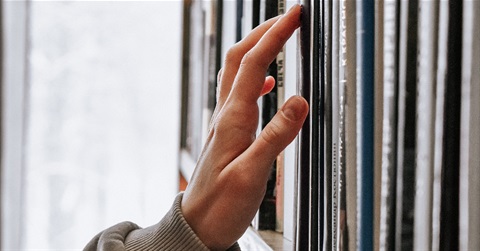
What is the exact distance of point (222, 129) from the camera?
508mm

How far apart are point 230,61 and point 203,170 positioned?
0.43 ft

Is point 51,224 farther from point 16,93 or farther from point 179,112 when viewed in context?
point 179,112

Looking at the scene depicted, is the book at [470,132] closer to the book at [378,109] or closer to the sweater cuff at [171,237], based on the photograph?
the book at [378,109]

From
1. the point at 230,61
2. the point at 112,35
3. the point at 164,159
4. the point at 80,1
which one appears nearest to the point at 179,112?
the point at 164,159

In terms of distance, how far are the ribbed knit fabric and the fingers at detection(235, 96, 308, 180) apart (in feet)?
0.32

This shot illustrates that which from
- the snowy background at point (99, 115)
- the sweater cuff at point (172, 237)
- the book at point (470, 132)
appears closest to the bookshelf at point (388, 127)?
the book at point (470, 132)

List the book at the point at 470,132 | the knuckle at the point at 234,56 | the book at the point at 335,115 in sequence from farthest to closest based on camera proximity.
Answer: the knuckle at the point at 234,56 < the book at the point at 335,115 < the book at the point at 470,132

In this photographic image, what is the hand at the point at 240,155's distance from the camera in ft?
1.54

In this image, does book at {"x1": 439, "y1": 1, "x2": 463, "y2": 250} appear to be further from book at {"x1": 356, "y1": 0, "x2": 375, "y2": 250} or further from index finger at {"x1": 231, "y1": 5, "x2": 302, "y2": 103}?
index finger at {"x1": 231, "y1": 5, "x2": 302, "y2": 103}

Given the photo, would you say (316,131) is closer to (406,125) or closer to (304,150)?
(304,150)

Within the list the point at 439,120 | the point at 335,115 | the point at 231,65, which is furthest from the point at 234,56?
the point at 439,120

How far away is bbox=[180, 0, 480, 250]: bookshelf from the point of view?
0.26 m

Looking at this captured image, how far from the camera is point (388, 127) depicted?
0.31 meters

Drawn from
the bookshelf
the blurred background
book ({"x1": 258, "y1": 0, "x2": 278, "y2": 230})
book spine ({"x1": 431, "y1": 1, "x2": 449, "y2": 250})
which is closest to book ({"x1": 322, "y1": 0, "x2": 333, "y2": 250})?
the bookshelf
